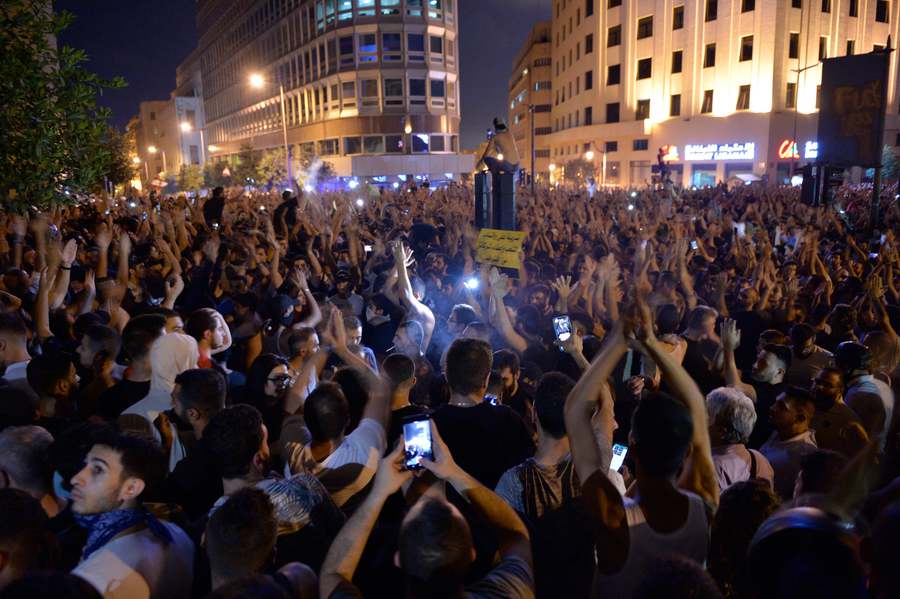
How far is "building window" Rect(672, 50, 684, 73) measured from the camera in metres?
51.4

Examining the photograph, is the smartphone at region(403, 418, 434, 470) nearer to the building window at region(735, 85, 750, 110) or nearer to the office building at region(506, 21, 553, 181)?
the building window at region(735, 85, 750, 110)

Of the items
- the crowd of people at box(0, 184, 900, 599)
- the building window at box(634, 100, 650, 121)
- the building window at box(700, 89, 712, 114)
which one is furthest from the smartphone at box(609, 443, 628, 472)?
the building window at box(634, 100, 650, 121)

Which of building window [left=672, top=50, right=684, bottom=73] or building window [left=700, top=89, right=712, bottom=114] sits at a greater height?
building window [left=672, top=50, right=684, bottom=73]

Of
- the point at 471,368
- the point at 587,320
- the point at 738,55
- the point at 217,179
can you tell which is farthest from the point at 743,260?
the point at 217,179

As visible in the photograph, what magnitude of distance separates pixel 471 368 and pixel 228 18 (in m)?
98.1

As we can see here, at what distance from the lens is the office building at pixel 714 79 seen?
46812 millimetres

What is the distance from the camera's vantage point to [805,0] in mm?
47469

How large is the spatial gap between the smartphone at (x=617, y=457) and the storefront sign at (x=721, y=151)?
49.8 metres

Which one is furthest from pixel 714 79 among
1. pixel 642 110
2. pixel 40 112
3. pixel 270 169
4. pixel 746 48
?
pixel 40 112

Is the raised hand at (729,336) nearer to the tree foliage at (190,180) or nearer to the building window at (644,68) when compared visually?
the building window at (644,68)

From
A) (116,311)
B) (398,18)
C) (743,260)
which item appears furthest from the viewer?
(398,18)

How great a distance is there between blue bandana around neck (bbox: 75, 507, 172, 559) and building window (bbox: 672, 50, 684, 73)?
5625 centimetres

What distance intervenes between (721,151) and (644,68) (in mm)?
10735

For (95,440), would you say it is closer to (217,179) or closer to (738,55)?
(738,55)
